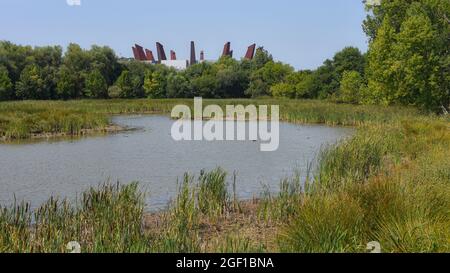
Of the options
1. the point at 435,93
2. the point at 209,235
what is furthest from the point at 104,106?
the point at 209,235

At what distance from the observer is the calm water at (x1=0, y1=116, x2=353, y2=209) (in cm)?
1274

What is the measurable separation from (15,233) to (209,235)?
2.87m

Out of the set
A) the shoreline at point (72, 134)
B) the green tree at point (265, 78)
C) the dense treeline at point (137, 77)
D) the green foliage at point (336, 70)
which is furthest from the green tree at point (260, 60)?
the shoreline at point (72, 134)

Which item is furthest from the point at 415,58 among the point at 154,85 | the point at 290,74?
the point at 154,85

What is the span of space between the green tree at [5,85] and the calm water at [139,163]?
3453 centimetres

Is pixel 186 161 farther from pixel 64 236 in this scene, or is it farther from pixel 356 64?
pixel 356 64

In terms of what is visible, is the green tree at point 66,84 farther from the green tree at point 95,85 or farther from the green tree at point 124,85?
the green tree at point 124,85

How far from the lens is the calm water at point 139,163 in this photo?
41.8ft

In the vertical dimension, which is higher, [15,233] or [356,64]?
[356,64]

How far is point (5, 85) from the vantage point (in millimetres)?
55656

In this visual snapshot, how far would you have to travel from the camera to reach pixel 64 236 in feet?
23.3

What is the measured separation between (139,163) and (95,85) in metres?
48.5
